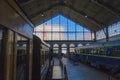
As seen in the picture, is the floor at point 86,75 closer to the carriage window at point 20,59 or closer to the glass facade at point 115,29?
the carriage window at point 20,59

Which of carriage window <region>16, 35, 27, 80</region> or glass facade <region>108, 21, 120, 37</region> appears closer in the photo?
carriage window <region>16, 35, 27, 80</region>

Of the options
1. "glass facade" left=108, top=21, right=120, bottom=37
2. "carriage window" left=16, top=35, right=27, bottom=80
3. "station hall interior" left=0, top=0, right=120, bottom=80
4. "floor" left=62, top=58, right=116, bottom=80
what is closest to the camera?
"station hall interior" left=0, top=0, right=120, bottom=80

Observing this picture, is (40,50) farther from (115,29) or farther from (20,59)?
(115,29)

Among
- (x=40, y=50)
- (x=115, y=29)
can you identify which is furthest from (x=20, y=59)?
(x=115, y=29)

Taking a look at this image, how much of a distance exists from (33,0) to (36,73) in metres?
31.7

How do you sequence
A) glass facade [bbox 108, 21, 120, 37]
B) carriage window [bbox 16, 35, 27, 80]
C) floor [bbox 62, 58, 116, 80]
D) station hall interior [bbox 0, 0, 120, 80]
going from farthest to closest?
glass facade [bbox 108, 21, 120, 37], floor [bbox 62, 58, 116, 80], carriage window [bbox 16, 35, 27, 80], station hall interior [bbox 0, 0, 120, 80]

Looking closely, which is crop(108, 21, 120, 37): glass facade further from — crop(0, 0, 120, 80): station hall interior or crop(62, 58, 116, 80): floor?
crop(62, 58, 116, 80): floor

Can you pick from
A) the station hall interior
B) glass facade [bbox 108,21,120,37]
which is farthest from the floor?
glass facade [bbox 108,21,120,37]

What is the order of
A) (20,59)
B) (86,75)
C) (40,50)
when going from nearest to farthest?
1. (20,59)
2. (40,50)
3. (86,75)

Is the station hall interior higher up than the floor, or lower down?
higher up

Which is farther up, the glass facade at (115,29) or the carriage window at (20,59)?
the glass facade at (115,29)

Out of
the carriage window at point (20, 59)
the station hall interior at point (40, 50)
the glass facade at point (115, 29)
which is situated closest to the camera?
the station hall interior at point (40, 50)

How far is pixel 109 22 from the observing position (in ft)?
158

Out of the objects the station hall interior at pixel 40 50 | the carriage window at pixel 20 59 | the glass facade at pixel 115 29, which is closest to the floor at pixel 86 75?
the station hall interior at pixel 40 50
